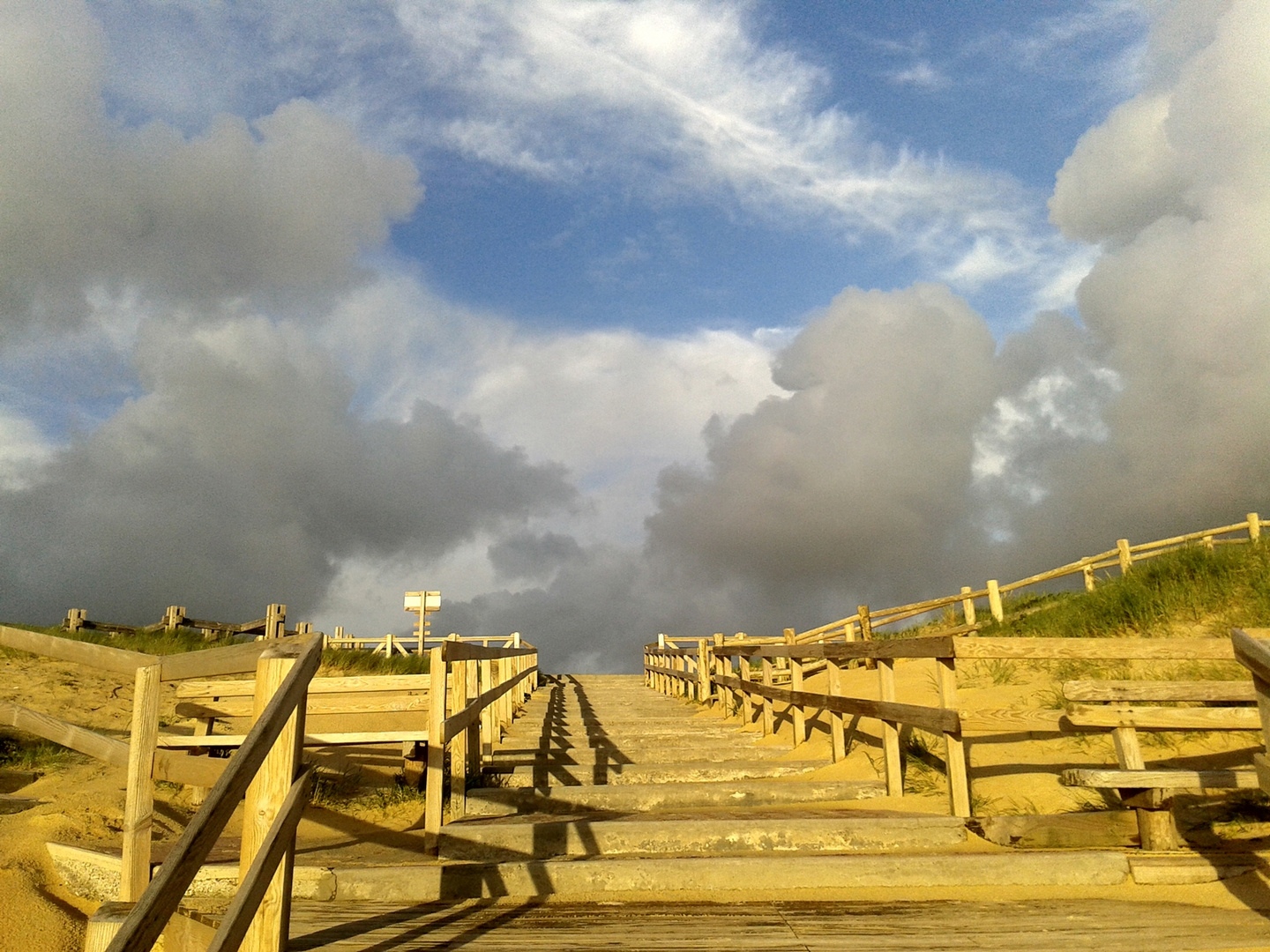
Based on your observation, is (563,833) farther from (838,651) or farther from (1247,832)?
(1247,832)

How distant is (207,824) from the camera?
2434 millimetres

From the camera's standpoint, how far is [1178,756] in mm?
7277

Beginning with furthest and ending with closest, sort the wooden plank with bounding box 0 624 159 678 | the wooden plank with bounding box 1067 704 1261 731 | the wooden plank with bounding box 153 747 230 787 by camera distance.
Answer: the wooden plank with bounding box 1067 704 1261 731
the wooden plank with bounding box 153 747 230 787
the wooden plank with bounding box 0 624 159 678

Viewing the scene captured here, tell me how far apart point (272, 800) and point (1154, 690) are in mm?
5532

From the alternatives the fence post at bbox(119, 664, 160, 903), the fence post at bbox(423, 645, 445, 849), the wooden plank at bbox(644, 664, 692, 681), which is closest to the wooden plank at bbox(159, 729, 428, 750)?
the fence post at bbox(423, 645, 445, 849)

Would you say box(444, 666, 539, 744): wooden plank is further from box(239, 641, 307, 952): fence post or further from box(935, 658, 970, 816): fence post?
box(935, 658, 970, 816): fence post

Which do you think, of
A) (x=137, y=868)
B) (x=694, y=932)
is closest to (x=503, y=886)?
(x=694, y=932)

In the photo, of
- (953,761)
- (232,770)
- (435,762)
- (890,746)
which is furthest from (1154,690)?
(232,770)

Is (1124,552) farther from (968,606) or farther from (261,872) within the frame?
(261,872)

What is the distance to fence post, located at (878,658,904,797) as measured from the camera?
6.98 meters

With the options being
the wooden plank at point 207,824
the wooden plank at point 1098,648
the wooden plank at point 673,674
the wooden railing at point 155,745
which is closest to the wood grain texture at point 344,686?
the wooden railing at point 155,745

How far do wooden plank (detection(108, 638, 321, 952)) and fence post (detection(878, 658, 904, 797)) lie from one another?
16.6 feet

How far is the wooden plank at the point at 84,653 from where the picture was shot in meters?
4.18

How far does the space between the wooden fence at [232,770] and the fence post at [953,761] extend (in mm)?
3414
